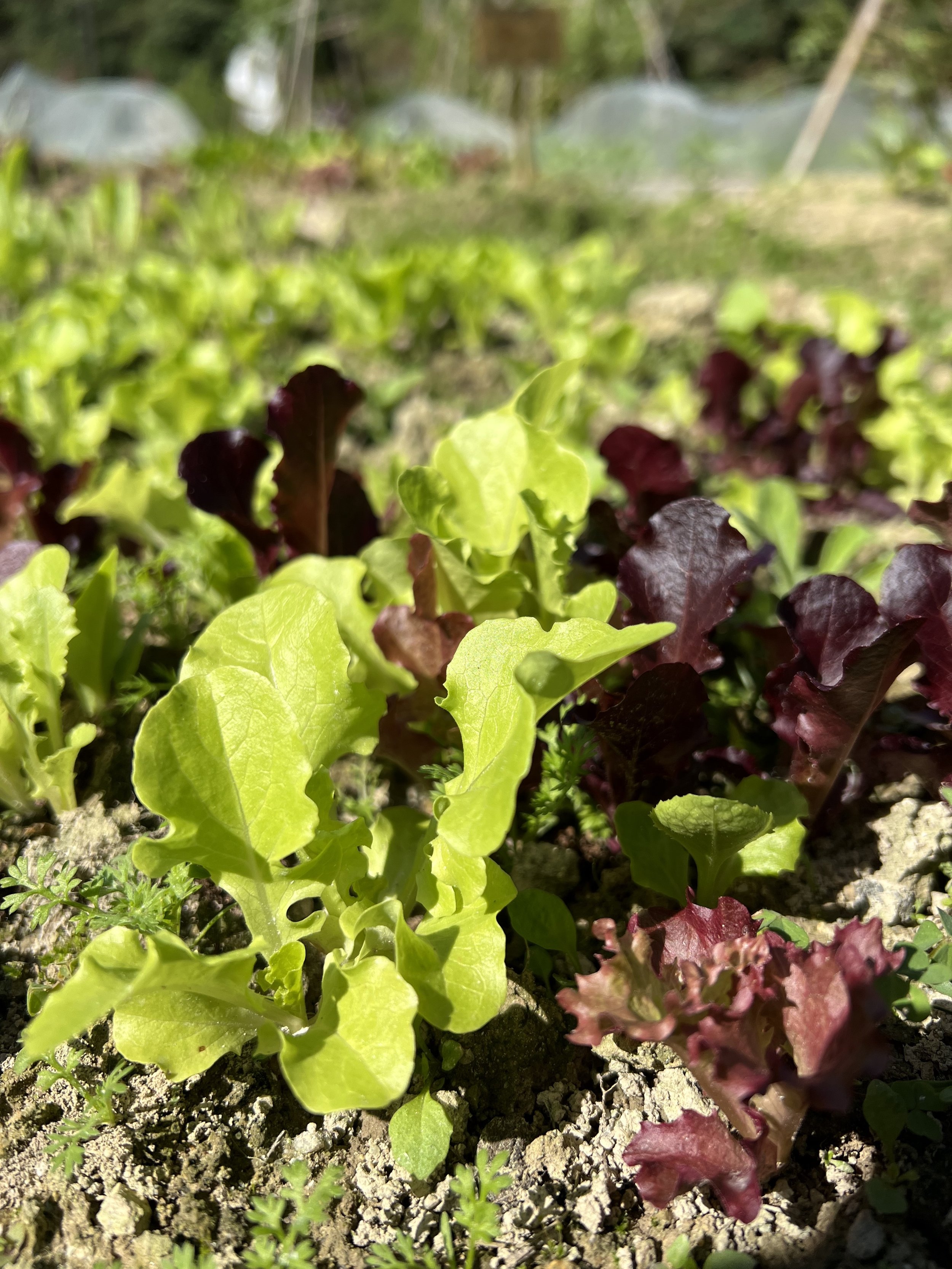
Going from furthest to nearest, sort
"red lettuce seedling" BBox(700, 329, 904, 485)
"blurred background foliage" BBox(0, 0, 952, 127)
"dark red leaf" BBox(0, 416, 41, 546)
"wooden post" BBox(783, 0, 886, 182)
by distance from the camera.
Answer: "blurred background foliage" BBox(0, 0, 952, 127)
"wooden post" BBox(783, 0, 886, 182)
"red lettuce seedling" BBox(700, 329, 904, 485)
"dark red leaf" BBox(0, 416, 41, 546)

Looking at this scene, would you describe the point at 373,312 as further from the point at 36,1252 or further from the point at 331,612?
the point at 36,1252

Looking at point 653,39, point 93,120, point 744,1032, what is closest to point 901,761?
point 744,1032

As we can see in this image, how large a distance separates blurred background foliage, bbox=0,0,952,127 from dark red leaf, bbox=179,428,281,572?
8.31 metres

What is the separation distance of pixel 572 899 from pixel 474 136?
44.8ft

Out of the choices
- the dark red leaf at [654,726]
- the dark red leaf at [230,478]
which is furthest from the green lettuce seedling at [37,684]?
the dark red leaf at [654,726]

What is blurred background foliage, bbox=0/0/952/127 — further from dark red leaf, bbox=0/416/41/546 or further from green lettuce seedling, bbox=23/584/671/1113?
green lettuce seedling, bbox=23/584/671/1113

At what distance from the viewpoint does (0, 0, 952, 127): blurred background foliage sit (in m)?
8.20

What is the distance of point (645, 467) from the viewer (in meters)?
1.72

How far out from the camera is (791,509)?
1.86 m

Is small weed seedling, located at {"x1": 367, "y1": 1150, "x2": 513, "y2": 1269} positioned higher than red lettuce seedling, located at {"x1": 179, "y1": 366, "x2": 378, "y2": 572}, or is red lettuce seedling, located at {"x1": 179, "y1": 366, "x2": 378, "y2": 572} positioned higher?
red lettuce seedling, located at {"x1": 179, "y1": 366, "x2": 378, "y2": 572}

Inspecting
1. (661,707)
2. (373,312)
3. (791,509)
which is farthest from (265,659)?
(373,312)

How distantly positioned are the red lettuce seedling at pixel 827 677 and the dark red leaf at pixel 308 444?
82 centimetres

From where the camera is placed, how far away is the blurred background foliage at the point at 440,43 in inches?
323

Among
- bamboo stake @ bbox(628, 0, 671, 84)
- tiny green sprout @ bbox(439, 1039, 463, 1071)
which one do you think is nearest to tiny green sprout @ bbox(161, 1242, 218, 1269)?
tiny green sprout @ bbox(439, 1039, 463, 1071)
